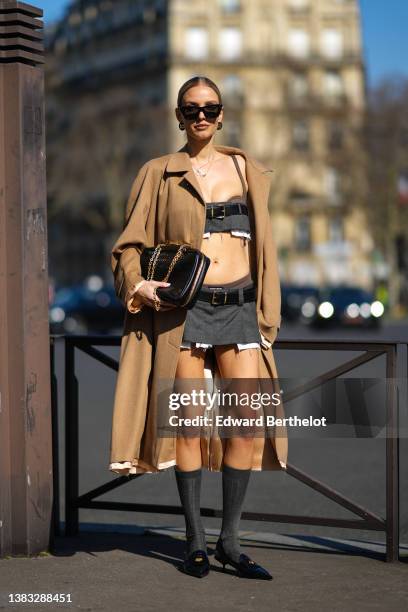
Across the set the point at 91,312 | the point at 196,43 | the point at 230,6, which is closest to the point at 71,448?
the point at 91,312

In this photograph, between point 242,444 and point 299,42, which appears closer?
point 242,444

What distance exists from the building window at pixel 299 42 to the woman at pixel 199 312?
85455 mm

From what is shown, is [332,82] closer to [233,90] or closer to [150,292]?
[233,90]

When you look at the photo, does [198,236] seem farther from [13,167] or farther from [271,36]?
[271,36]

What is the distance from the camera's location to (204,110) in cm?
550

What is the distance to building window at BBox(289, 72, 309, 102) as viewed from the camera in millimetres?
73938

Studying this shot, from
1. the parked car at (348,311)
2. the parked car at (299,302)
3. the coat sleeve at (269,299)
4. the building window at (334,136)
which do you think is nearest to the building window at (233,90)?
the building window at (334,136)

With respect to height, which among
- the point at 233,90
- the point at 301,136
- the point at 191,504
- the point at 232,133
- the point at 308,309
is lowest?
the point at 308,309

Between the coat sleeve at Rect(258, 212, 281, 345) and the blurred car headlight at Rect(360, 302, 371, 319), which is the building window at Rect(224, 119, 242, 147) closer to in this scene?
the blurred car headlight at Rect(360, 302, 371, 319)

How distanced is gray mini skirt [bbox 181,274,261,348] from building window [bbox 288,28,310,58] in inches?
3374

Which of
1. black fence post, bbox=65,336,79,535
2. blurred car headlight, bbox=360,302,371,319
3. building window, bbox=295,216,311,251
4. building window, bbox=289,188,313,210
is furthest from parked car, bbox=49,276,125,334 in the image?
building window, bbox=295,216,311,251

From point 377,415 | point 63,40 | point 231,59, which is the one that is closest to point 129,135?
point 231,59

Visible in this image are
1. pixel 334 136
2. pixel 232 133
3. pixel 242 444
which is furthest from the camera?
pixel 232 133

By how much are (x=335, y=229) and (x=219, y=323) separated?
273 ft
